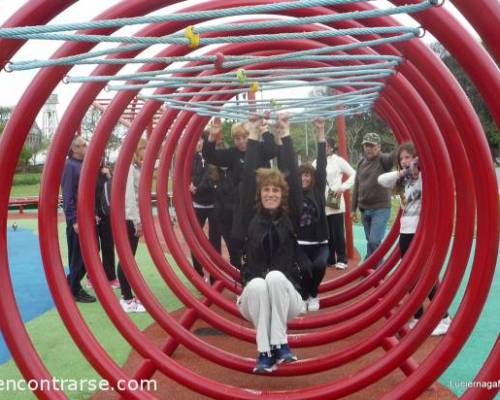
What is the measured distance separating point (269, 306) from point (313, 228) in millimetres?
1874

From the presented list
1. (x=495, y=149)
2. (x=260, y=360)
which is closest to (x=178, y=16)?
(x=260, y=360)

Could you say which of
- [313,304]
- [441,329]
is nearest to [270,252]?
[313,304]

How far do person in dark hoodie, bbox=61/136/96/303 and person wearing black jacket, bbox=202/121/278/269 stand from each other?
1.42m

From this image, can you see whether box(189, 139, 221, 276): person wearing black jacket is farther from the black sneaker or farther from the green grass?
the black sneaker

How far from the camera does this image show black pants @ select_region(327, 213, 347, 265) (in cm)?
770

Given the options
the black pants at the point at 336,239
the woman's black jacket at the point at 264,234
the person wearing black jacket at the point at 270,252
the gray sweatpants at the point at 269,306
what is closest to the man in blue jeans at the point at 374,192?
the black pants at the point at 336,239

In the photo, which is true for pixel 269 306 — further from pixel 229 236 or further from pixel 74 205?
pixel 74 205

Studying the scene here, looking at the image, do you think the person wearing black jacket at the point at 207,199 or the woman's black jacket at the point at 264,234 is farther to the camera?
the person wearing black jacket at the point at 207,199

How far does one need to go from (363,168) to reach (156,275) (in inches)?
127

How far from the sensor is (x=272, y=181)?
3961mm

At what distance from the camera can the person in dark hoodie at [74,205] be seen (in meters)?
5.88

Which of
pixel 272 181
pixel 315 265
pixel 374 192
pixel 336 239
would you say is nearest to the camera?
pixel 272 181

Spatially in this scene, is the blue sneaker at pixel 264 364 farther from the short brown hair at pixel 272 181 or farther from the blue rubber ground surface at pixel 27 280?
the blue rubber ground surface at pixel 27 280

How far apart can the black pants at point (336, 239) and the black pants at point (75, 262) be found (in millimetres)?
3384
